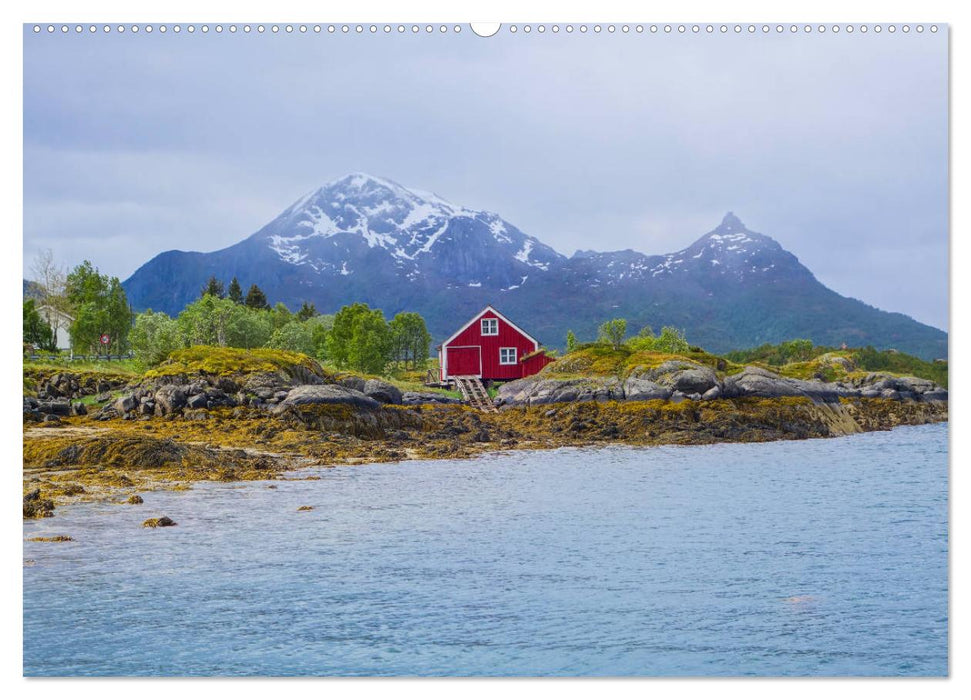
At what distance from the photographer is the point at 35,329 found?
769cm

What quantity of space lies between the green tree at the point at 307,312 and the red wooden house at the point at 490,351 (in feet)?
6.33

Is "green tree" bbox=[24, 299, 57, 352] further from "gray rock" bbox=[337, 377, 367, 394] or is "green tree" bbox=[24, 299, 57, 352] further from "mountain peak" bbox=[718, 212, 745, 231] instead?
"gray rock" bbox=[337, 377, 367, 394]

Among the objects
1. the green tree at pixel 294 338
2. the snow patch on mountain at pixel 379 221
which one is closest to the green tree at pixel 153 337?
the green tree at pixel 294 338

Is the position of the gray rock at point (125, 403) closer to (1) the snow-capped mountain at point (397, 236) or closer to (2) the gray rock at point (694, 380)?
(1) the snow-capped mountain at point (397, 236)

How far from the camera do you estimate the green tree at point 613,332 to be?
12.0 metres

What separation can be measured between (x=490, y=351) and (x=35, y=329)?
7.55 meters

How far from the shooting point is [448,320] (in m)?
11.5

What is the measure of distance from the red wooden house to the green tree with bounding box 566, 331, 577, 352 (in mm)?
477

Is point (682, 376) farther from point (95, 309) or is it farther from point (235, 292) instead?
point (95, 309)

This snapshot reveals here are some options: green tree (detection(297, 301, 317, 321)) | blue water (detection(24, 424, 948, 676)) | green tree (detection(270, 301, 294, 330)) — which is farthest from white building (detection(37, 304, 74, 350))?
green tree (detection(297, 301, 317, 321))

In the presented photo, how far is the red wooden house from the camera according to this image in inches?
Answer: 476

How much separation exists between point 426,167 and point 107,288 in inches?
128
